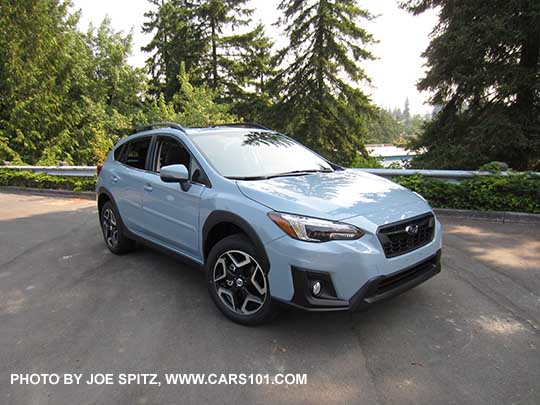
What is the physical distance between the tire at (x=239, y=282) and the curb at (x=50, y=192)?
27.5ft

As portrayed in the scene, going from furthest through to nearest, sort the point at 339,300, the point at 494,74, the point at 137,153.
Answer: the point at 494,74 < the point at 137,153 < the point at 339,300

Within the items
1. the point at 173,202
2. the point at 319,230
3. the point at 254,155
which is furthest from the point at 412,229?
the point at 173,202

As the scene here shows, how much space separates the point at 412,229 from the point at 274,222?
1.11m

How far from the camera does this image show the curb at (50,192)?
417 inches

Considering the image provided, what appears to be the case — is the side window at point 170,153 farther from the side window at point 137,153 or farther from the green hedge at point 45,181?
the green hedge at point 45,181

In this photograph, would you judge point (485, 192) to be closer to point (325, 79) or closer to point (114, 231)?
point (114, 231)

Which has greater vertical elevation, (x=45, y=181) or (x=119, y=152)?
(x=119, y=152)

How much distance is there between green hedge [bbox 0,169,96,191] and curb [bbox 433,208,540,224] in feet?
30.8

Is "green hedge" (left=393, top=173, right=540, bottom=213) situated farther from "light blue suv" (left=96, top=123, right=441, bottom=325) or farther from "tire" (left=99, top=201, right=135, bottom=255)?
"tire" (left=99, top=201, right=135, bottom=255)

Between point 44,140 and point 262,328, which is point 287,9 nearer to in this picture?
point 44,140

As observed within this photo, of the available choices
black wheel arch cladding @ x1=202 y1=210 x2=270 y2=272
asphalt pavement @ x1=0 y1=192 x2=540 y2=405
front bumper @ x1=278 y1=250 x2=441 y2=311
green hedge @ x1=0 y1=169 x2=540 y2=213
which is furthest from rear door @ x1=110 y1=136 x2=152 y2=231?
green hedge @ x1=0 y1=169 x2=540 y2=213

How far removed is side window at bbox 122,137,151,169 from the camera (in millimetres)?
4457

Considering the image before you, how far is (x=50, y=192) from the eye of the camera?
11578 millimetres

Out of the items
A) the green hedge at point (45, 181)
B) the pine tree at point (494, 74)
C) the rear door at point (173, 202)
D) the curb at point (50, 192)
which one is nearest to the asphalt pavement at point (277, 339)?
the rear door at point (173, 202)
